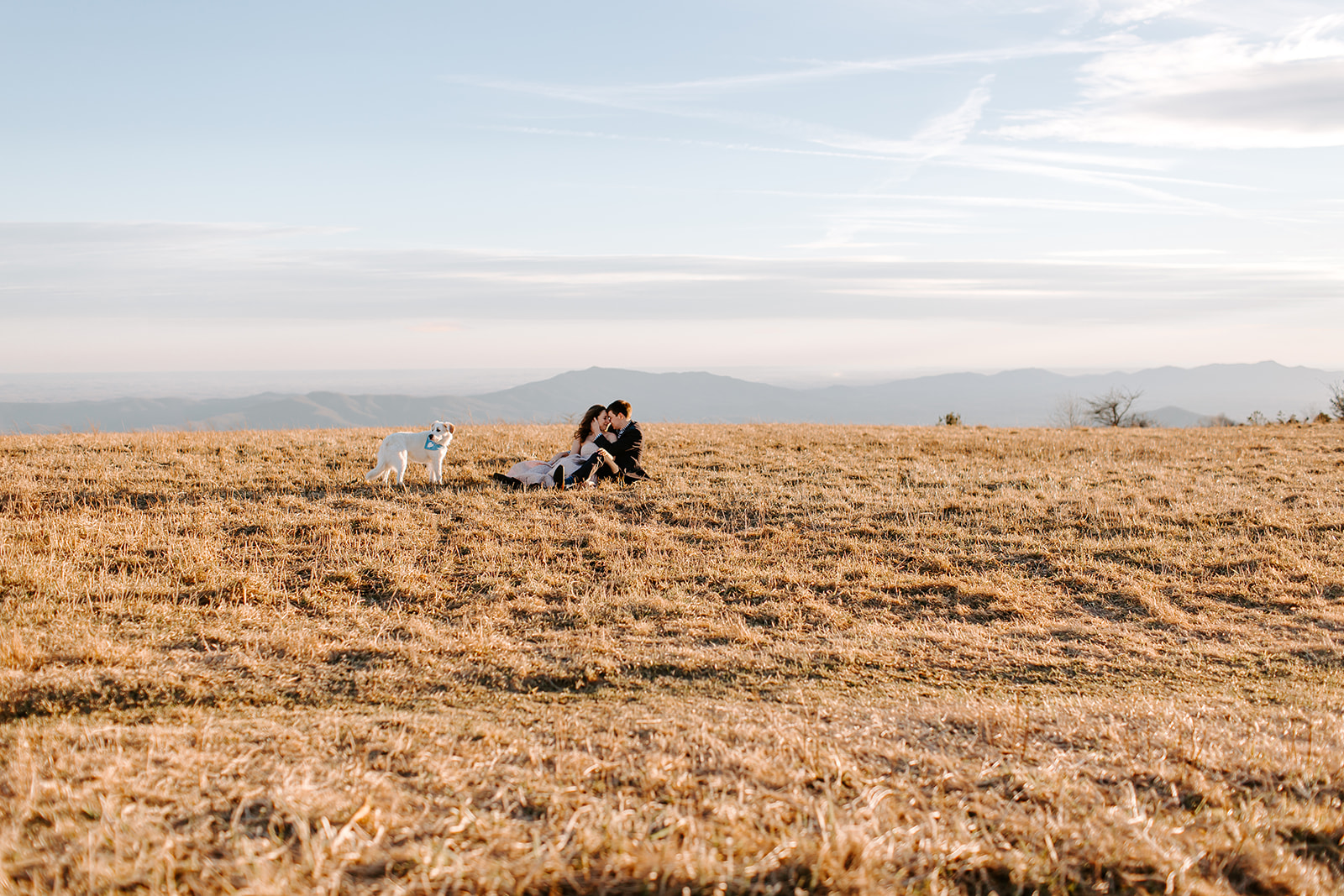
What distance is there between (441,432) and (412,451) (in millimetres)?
588

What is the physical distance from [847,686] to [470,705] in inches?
112

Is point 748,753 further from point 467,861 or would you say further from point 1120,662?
point 1120,662

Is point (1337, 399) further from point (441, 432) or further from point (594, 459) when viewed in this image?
point (441, 432)

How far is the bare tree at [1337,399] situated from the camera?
106ft

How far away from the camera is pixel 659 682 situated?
6.48 m

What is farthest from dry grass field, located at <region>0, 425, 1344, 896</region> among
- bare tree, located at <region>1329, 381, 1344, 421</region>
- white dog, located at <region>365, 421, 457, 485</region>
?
bare tree, located at <region>1329, 381, 1344, 421</region>

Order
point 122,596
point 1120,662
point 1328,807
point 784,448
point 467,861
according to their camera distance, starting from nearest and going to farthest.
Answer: point 467,861, point 1328,807, point 1120,662, point 122,596, point 784,448

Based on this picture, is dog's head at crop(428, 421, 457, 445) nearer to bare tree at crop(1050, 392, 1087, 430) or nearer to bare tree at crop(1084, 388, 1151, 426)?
bare tree at crop(1050, 392, 1087, 430)

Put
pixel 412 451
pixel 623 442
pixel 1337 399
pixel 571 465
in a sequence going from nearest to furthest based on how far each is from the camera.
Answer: pixel 412 451 → pixel 571 465 → pixel 623 442 → pixel 1337 399

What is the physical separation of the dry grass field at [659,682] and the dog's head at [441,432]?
2.60 ft

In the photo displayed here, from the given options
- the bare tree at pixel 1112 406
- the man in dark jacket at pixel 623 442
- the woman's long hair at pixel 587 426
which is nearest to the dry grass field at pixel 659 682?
the man in dark jacket at pixel 623 442

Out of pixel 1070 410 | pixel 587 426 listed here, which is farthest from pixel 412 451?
pixel 1070 410

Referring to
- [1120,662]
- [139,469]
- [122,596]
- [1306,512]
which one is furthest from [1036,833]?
[139,469]

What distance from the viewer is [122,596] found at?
8.07 m
